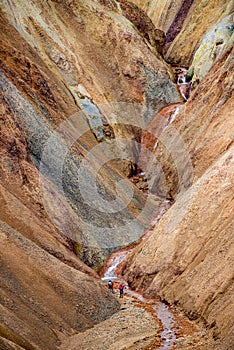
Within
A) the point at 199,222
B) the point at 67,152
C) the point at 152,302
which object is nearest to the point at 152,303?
the point at 152,302

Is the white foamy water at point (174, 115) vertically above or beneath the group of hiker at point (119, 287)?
above

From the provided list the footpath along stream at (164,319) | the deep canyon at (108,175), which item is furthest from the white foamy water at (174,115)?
the footpath along stream at (164,319)

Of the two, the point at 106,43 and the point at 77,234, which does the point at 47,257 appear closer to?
the point at 77,234

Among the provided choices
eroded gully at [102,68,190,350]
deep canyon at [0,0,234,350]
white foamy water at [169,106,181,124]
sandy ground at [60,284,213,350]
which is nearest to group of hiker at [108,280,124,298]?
eroded gully at [102,68,190,350]

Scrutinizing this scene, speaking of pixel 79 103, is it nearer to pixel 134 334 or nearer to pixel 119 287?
pixel 119 287

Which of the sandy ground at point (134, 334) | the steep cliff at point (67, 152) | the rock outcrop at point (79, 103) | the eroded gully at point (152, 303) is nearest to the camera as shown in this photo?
the sandy ground at point (134, 334)

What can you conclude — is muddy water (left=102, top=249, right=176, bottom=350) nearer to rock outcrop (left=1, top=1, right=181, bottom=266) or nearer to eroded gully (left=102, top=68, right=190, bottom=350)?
eroded gully (left=102, top=68, right=190, bottom=350)

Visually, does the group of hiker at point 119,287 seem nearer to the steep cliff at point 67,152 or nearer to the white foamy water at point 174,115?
the steep cliff at point 67,152
